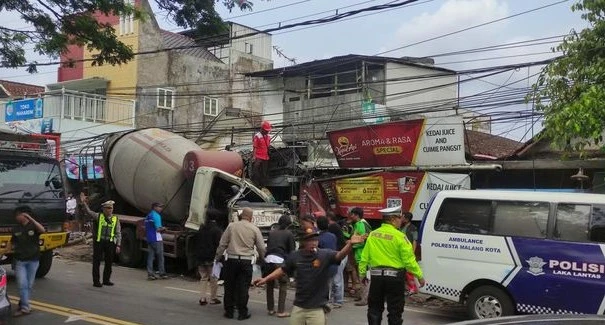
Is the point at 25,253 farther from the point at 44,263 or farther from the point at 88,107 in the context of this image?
the point at 88,107

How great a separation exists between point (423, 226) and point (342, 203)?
251 inches

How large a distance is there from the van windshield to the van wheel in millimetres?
8222

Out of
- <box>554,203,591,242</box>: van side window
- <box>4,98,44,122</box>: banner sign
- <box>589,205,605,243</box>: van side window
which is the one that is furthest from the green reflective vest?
<box>4,98,44,122</box>: banner sign

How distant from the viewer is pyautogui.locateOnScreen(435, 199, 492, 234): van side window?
8828 millimetres

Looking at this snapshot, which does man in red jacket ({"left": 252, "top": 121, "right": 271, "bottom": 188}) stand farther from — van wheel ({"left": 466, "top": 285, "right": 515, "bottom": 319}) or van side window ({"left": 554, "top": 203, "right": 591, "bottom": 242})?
van side window ({"left": 554, "top": 203, "right": 591, "bottom": 242})

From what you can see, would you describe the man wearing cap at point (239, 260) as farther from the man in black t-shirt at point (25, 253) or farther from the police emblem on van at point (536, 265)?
the police emblem on van at point (536, 265)

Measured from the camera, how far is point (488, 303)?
28.1 feet

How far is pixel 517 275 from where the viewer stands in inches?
326

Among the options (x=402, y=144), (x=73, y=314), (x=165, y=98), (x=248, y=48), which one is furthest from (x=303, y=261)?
(x=248, y=48)

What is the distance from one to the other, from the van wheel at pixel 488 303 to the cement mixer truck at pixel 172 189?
17.5 feet

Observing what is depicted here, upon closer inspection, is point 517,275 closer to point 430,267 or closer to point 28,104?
point 430,267

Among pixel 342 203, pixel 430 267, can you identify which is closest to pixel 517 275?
pixel 430 267

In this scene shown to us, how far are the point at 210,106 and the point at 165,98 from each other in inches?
157

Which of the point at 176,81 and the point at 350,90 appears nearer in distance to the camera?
the point at 350,90
